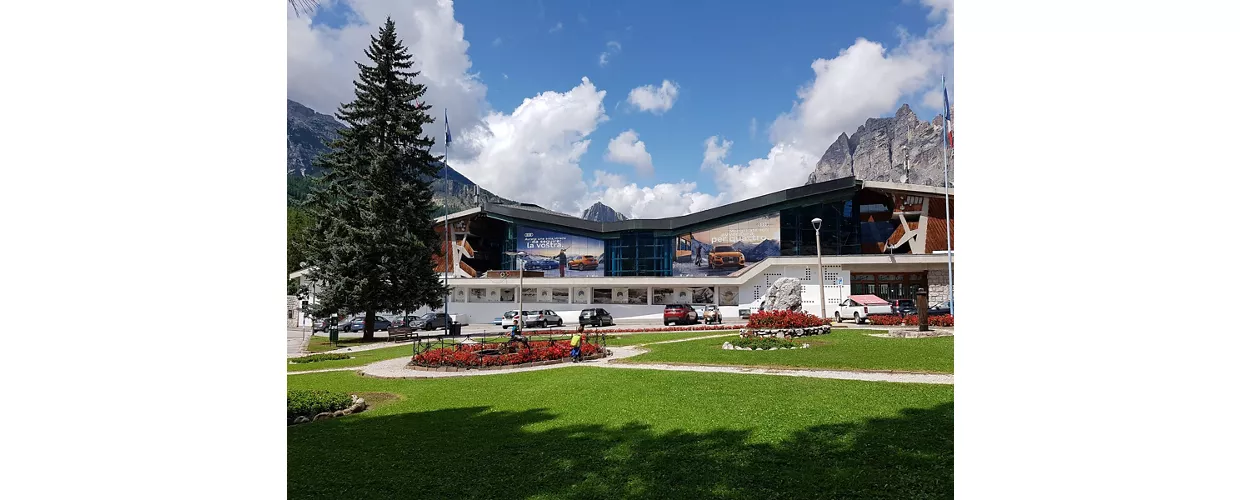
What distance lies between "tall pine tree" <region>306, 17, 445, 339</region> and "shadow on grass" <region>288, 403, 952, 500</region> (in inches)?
794

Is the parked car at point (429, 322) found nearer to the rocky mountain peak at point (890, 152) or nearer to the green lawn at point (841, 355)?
the green lawn at point (841, 355)

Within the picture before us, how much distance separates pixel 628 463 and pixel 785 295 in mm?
24558

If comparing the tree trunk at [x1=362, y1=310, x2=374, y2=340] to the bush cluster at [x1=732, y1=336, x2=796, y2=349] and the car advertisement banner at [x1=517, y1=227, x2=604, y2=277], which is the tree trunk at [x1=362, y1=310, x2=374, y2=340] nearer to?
the bush cluster at [x1=732, y1=336, x2=796, y2=349]

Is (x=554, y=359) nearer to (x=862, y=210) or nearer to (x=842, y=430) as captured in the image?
(x=842, y=430)

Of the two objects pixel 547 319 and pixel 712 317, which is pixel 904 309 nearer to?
pixel 712 317

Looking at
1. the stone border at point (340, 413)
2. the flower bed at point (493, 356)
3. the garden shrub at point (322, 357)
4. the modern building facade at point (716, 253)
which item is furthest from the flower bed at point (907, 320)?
the garden shrub at point (322, 357)

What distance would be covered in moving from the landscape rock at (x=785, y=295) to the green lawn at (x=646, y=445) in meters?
18.8

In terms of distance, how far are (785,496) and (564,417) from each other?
153 inches

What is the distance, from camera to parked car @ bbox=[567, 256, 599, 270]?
4906 centimetres

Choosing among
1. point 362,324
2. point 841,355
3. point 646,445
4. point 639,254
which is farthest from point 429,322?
point 646,445

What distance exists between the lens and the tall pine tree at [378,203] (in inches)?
1016

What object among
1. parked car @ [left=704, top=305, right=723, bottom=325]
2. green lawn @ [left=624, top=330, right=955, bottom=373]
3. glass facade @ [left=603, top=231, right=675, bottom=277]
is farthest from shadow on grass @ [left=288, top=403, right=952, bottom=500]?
glass facade @ [left=603, top=231, right=675, bottom=277]

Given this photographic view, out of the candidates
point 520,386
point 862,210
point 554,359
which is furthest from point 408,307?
point 862,210

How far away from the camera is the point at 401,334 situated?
95.3 feet
